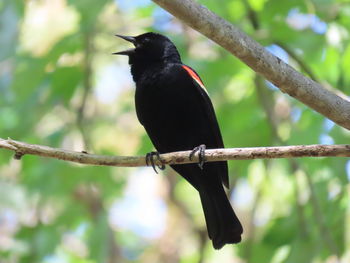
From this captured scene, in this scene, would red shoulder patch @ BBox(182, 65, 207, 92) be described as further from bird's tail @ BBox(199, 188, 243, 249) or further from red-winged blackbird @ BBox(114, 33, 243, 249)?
bird's tail @ BBox(199, 188, 243, 249)

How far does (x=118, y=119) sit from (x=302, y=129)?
4082 millimetres

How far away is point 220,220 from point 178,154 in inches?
49.4

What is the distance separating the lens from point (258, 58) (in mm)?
2344

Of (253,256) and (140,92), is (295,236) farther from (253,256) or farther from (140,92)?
(140,92)

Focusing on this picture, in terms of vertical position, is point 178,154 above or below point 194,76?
below

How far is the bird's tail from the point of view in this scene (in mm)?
3922

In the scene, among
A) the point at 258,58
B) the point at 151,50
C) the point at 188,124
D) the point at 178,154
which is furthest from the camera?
the point at 151,50

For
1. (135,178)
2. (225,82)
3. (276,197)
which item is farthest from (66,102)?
(135,178)

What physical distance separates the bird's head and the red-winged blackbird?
9 centimetres

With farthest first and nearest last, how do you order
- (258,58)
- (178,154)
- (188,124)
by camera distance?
1. (188,124)
2. (178,154)
3. (258,58)

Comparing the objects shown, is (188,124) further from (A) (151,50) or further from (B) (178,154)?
(B) (178,154)

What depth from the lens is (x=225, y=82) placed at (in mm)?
4621

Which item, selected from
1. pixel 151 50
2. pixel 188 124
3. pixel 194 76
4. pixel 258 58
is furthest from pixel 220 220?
pixel 258 58

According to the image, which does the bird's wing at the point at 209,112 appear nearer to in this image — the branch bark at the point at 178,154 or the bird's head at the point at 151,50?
the bird's head at the point at 151,50
